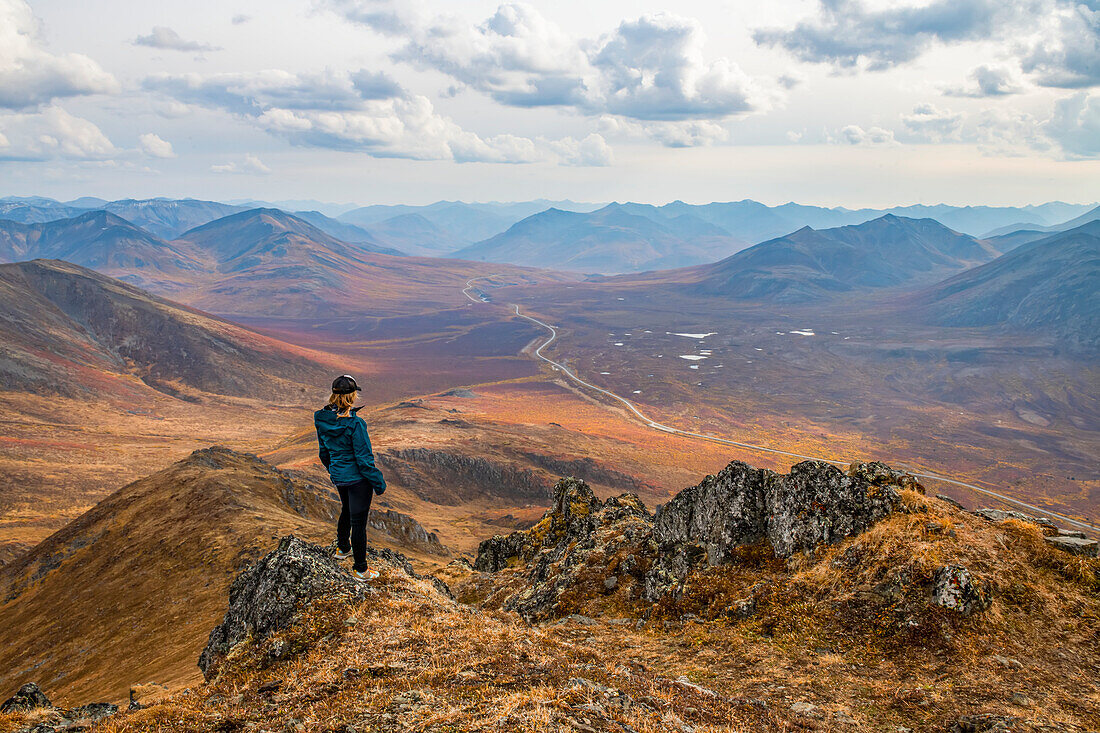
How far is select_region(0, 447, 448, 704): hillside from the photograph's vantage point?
28.0 m

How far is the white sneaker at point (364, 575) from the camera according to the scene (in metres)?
13.8

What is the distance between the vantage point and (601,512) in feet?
88.9

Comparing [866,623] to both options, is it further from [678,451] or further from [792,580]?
[678,451]

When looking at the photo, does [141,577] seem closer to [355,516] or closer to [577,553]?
[577,553]

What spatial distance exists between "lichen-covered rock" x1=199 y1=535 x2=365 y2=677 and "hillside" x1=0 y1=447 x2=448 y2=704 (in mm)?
7871

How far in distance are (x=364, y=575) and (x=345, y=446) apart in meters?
3.89

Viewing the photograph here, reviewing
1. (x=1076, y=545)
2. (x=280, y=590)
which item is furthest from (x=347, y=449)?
(x=1076, y=545)

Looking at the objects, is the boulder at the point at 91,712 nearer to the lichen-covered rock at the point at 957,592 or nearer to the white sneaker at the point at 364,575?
the white sneaker at the point at 364,575

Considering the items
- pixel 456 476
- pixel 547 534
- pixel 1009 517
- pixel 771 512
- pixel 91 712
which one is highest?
pixel 1009 517

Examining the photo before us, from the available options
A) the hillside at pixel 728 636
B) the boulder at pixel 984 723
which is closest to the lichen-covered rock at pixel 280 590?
the hillside at pixel 728 636

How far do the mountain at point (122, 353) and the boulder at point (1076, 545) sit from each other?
17226 cm

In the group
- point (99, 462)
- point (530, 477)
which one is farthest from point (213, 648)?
point (99, 462)

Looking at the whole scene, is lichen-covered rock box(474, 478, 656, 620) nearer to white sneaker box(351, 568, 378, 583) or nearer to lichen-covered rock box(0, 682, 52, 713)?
white sneaker box(351, 568, 378, 583)

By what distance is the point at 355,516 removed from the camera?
42.7 ft
